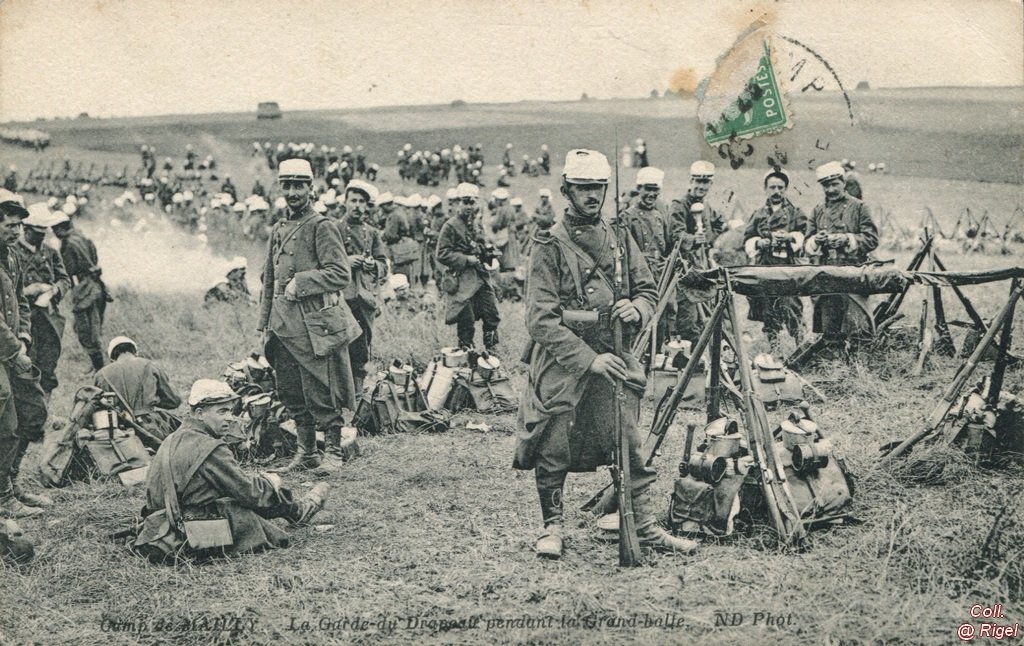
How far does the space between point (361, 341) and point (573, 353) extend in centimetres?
355

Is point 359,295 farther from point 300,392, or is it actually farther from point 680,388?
point 680,388

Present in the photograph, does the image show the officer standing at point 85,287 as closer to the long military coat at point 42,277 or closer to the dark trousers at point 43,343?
the long military coat at point 42,277

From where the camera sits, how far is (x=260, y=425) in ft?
20.1

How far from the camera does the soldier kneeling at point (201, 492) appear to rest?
4055mm

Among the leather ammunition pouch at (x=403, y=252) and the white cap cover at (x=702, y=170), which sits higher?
the white cap cover at (x=702, y=170)

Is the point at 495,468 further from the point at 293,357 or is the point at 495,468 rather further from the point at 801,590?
the point at 801,590

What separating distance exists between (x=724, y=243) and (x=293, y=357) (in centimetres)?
707

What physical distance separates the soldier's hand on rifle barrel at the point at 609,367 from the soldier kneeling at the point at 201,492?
1990 mm

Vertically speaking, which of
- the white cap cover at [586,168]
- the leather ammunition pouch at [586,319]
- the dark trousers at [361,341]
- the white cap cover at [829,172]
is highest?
the white cap cover at [829,172]

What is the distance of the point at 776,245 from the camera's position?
8336 millimetres

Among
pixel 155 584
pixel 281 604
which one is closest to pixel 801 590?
pixel 281 604

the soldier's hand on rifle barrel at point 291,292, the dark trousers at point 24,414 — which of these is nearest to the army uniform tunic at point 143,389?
the dark trousers at point 24,414

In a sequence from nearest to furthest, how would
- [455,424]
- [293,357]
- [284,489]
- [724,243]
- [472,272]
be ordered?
[284,489], [293,357], [455,424], [472,272], [724,243]

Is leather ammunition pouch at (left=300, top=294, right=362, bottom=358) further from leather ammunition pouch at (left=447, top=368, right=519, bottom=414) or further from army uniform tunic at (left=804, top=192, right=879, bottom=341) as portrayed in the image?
army uniform tunic at (left=804, top=192, right=879, bottom=341)
